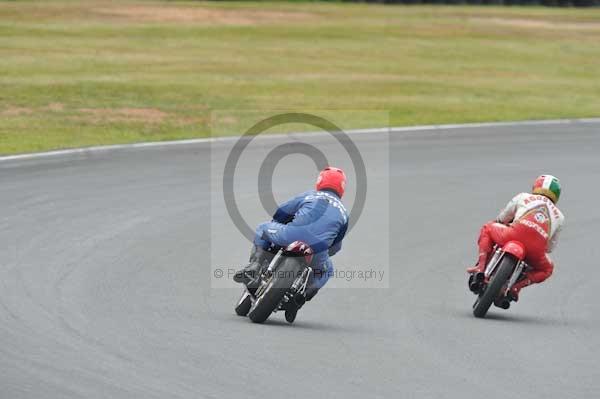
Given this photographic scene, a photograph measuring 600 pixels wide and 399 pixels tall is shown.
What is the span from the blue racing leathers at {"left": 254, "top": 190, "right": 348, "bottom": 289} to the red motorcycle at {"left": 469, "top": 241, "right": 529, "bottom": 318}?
5.13 ft

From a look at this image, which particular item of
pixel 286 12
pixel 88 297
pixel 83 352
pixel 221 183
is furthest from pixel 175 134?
pixel 286 12

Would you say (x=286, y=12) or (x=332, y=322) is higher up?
(x=286, y=12)

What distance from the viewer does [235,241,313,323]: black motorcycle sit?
1080 cm

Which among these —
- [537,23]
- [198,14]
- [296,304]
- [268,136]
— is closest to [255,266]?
[296,304]

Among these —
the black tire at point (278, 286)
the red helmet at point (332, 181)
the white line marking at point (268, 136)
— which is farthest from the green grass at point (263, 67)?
the black tire at point (278, 286)

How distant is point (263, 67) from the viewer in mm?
34469

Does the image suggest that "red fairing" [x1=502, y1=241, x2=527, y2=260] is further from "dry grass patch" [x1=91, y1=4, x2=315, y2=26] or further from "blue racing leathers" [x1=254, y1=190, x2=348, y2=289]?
"dry grass patch" [x1=91, y1=4, x2=315, y2=26]

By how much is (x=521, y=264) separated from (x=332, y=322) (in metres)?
2.08

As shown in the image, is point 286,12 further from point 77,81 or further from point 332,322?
point 332,322

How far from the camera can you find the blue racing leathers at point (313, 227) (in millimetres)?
11016

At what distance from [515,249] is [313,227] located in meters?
2.11

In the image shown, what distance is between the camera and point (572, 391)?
9070 mm

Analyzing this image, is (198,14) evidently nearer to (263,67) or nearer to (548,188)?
(263,67)

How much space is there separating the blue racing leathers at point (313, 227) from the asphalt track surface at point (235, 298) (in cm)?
57
